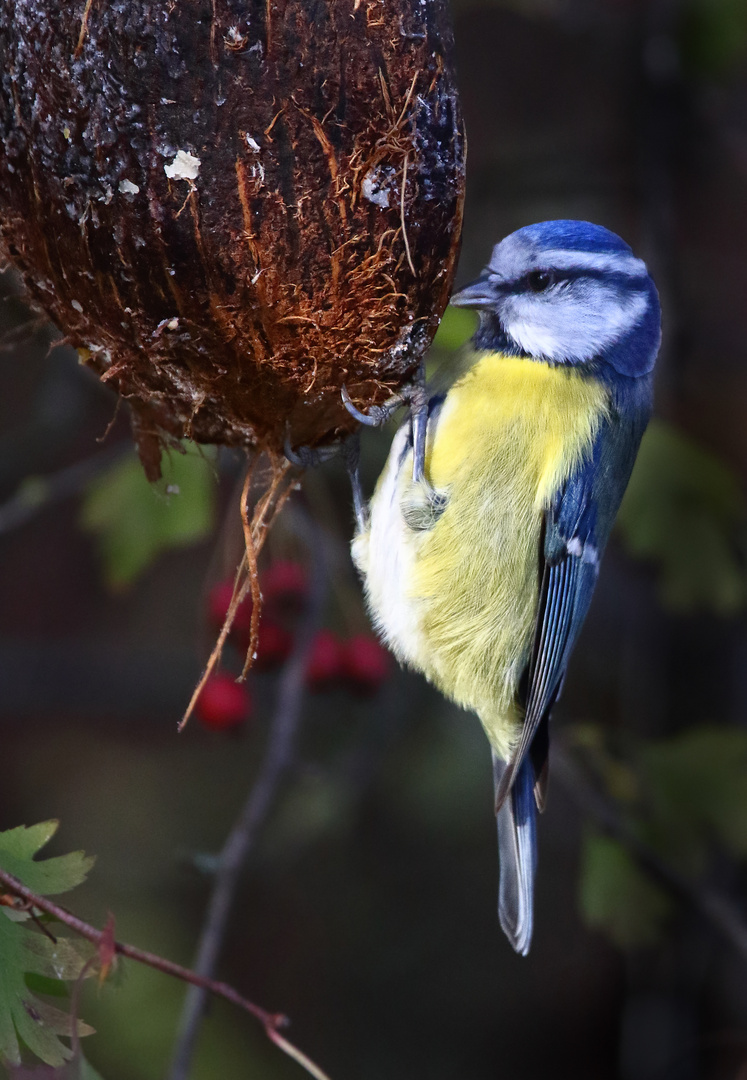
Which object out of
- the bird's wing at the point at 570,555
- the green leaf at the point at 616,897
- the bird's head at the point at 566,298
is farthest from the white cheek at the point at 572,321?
the green leaf at the point at 616,897

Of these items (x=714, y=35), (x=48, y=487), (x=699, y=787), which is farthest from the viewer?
(x=714, y=35)

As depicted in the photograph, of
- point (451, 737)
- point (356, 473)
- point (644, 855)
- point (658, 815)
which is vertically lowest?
point (451, 737)

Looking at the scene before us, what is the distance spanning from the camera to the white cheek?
1481 millimetres

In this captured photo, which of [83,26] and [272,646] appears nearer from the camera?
[83,26]

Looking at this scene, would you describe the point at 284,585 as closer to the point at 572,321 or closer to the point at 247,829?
the point at 247,829

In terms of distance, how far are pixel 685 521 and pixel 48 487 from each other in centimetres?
123

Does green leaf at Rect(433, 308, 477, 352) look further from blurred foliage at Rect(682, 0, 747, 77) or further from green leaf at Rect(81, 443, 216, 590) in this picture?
blurred foliage at Rect(682, 0, 747, 77)

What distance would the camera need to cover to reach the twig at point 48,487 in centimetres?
184

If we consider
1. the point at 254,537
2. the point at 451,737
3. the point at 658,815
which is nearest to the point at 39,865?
the point at 254,537

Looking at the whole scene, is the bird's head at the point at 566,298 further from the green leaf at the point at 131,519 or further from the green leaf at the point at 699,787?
the green leaf at the point at 699,787

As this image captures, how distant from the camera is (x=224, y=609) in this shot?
80.7 inches

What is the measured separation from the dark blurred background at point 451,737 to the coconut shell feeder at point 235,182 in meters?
1.33

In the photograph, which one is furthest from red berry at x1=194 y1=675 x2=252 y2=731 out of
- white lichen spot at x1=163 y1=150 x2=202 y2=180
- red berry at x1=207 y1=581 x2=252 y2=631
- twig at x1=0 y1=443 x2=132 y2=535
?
white lichen spot at x1=163 y1=150 x2=202 y2=180

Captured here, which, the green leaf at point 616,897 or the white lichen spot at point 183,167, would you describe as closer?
the white lichen spot at point 183,167
